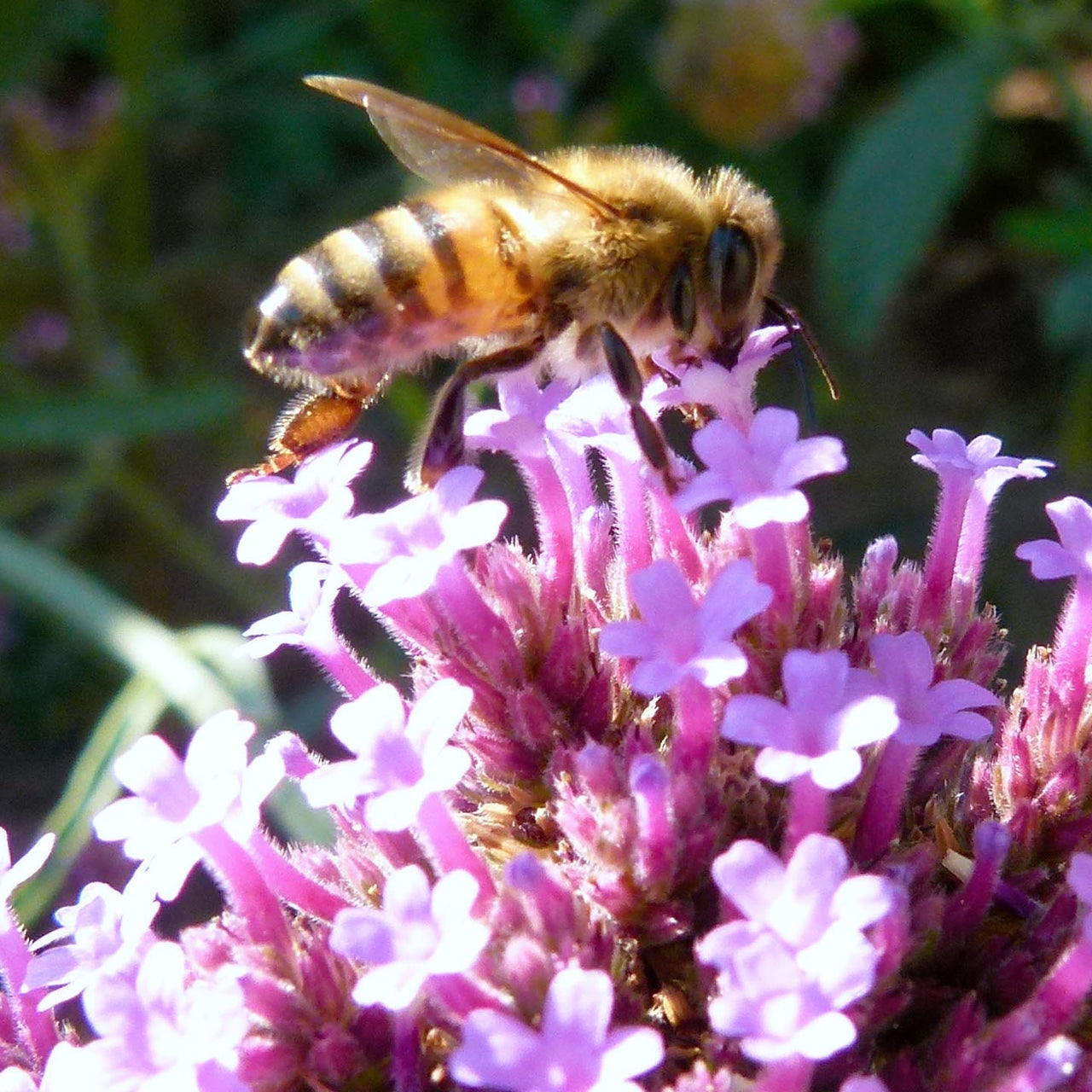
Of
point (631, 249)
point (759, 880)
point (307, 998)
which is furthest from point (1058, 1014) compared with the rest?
point (631, 249)

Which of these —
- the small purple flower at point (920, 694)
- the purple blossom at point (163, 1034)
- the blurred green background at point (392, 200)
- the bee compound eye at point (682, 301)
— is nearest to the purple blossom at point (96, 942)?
the purple blossom at point (163, 1034)

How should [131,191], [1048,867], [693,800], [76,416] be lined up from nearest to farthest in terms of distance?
[693,800] < [1048,867] < [76,416] < [131,191]

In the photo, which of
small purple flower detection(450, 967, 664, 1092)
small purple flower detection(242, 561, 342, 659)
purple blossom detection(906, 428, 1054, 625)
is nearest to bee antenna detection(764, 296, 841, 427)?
purple blossom detection(906, 428, 1054, 625)

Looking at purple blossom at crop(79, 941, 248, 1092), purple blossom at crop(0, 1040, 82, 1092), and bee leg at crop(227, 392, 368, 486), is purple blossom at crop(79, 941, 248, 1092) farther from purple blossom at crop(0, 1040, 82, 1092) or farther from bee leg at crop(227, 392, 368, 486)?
bee leg at crop(227, 392, 368, 486)

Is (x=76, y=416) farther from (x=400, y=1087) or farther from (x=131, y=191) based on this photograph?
(x=400, y=1087)

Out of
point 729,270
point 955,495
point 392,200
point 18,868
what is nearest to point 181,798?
point 18,868

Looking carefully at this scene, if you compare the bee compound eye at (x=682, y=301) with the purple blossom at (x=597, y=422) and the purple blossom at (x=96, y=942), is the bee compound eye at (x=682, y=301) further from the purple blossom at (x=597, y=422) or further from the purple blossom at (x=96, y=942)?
the purple blossom at (x=96, y=942)

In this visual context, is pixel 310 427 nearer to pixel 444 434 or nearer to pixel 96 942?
pixel 444 434
